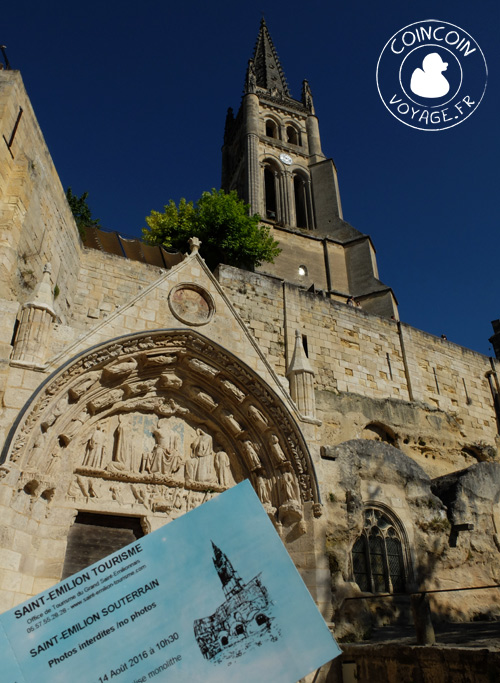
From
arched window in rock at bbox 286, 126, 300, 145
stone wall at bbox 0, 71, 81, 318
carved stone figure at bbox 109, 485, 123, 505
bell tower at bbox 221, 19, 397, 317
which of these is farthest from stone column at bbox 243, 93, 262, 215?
carved stone figure at bbox 109, 485, 123, 505

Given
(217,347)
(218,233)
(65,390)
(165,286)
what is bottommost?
(65,390)

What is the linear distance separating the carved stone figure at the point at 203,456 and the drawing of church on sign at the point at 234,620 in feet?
16.2

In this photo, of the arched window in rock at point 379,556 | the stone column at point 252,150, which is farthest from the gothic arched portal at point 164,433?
the stone column at point 252,150

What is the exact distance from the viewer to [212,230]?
784 inches

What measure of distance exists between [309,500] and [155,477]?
2.40 meters

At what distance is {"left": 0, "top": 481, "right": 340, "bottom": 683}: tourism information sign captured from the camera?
132 inches

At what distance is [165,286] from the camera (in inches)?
353

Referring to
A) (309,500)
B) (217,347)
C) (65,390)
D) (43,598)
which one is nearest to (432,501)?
(309,500)

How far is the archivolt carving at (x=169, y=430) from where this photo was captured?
25.7 ft

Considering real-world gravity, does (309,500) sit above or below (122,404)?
below

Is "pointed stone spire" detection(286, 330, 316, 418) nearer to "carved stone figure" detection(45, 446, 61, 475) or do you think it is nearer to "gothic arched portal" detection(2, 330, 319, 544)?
"gothic arched portal" detection(2, 330, 319, 544)

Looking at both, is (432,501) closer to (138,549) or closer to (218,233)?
(138,549)

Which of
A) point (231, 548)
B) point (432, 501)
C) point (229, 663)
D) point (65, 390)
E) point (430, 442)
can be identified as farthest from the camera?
point (430, 442)

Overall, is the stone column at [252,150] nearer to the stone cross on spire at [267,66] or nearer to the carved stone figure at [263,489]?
the stone cross on spire at [267,66]
